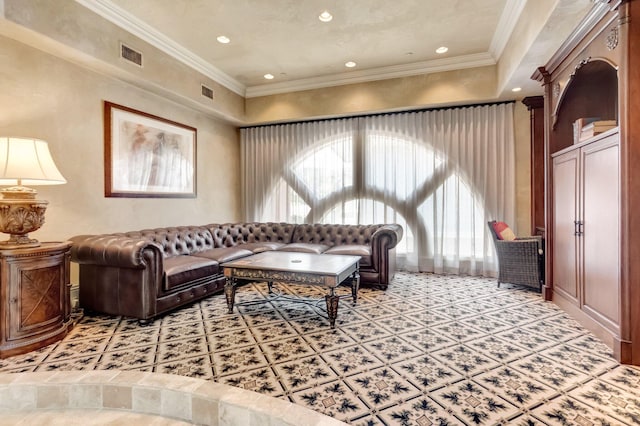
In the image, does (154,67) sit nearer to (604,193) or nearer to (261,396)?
(261,396)

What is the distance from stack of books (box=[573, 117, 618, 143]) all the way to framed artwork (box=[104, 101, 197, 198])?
4958mm

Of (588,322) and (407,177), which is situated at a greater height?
(407,177)

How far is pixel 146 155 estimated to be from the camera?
14.0ft

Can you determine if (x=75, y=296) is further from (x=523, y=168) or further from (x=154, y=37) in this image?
(x=523, y=168)

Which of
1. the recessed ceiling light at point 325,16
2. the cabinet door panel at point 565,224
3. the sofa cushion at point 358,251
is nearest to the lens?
the cabinet door panel at point 565,224

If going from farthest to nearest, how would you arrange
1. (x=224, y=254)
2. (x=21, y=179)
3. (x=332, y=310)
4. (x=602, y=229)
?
(x=224, y=254), (x=332, y=310), (x=602, y=229), (x=21, y=179)

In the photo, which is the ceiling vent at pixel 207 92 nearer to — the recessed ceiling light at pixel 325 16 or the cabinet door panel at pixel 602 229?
the recessed ceiling light at pixel 325 16

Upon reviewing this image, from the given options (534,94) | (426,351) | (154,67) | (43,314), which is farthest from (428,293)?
(154,67)

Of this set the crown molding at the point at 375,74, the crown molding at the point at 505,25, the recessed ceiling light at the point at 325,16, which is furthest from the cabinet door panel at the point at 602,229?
the recessed ceiling light at the point at 325,16

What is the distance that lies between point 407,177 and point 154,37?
4.07 m

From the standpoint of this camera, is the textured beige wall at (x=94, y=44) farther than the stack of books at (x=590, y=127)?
Yes

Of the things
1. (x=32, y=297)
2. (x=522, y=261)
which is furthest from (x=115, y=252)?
(x=522, y=261)

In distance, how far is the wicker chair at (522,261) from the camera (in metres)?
3.88

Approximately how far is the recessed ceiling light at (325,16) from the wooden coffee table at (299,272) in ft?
8.94
